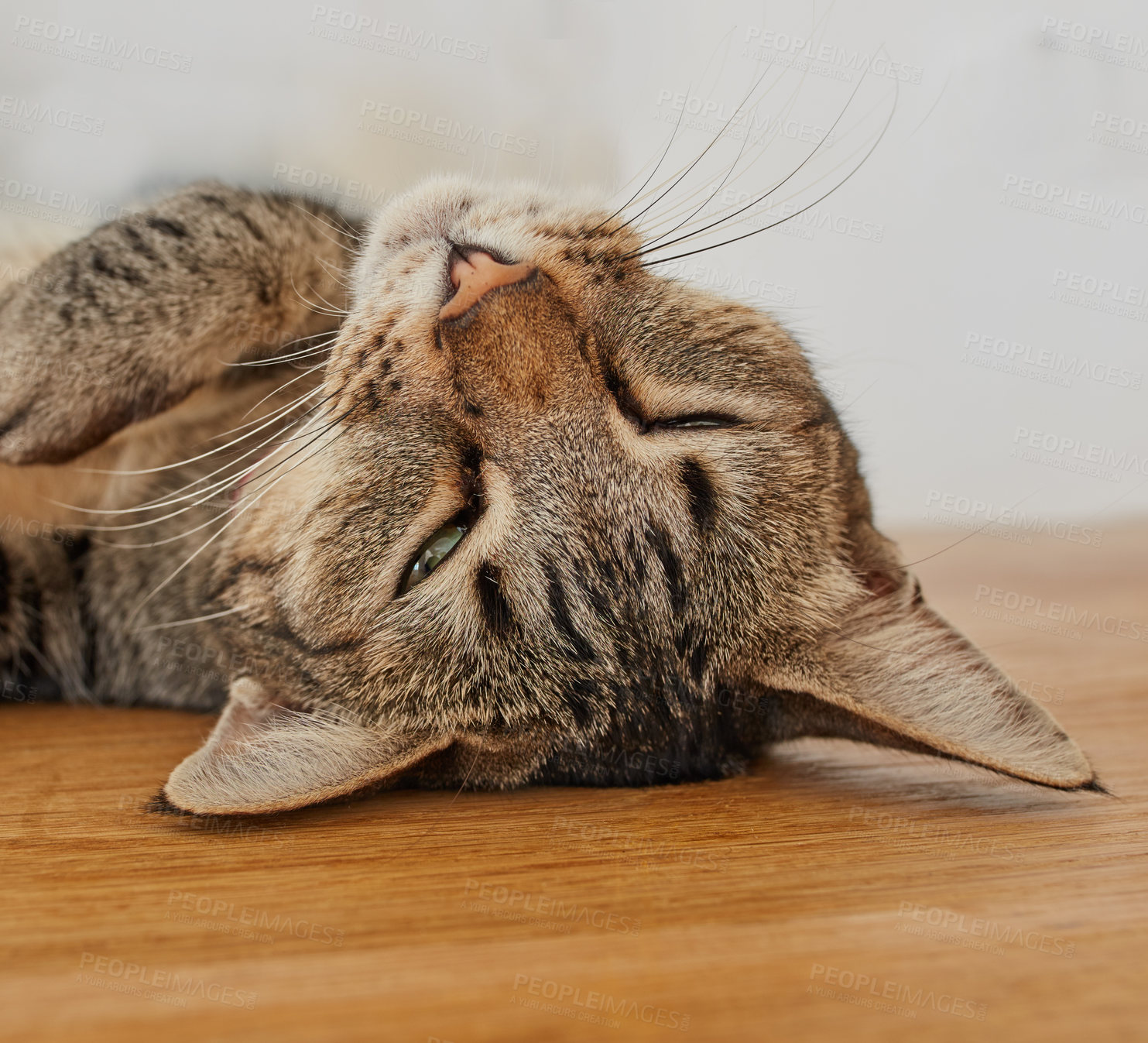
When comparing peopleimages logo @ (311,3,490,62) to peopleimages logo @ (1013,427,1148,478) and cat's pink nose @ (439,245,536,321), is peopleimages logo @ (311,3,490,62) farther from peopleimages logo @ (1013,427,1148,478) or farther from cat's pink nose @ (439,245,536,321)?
peopleimages logo @ (1013,427,1148,478)

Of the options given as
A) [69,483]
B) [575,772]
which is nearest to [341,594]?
[575,772]

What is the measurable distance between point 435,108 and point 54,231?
113cm

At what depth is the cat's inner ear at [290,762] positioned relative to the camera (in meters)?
1.17

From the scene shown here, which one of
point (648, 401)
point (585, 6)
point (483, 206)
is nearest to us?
point (648, 401)

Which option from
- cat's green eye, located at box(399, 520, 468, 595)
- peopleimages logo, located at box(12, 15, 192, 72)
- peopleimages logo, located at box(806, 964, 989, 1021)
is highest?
peopleimages logo, located at box(12, 15, 192, 72)

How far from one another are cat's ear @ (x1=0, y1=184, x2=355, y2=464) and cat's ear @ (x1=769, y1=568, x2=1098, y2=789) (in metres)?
1.06

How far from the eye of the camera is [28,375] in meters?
1.54

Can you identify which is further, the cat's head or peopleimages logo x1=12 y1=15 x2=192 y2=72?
peopleimages logo x1=12 y1=15 x2=192 y2=72

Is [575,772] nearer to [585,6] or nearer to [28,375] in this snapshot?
[28,375]

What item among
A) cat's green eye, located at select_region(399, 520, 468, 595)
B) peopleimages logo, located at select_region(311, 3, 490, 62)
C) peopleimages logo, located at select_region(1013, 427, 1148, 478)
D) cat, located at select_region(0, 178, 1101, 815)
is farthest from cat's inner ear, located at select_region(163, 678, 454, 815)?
peopleimages logo, located at select_region(1013, 427, 1148, 478)

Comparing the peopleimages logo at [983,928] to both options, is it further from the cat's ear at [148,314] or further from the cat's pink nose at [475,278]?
the cat's ear at [148,314]

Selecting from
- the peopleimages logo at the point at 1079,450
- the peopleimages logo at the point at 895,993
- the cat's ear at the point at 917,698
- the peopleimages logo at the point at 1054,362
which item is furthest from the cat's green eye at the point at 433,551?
the peopleimages logo at the point at 1079,450

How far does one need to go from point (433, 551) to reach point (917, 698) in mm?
726

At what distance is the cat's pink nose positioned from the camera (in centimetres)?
133
